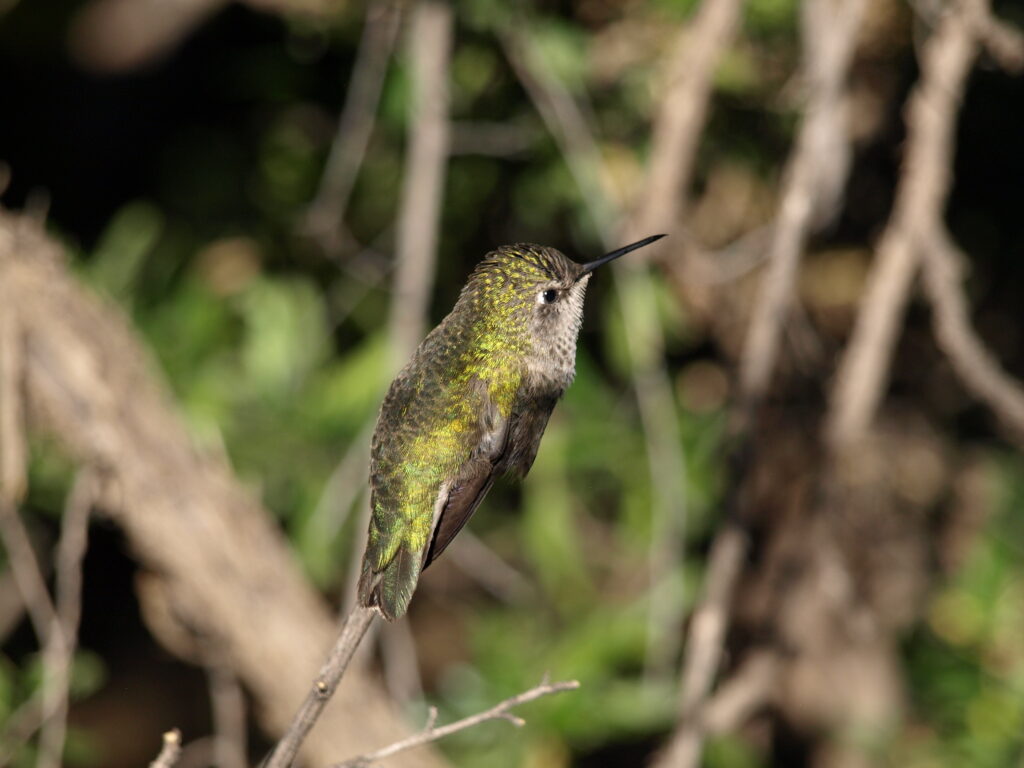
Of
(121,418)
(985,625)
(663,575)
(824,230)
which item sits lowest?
(985,625)

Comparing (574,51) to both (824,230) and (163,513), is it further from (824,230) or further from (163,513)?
(163,513)

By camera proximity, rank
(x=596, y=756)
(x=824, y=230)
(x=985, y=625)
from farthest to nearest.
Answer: (x=596, y=756)
(x=985, y=625)
(x=824, y=230)

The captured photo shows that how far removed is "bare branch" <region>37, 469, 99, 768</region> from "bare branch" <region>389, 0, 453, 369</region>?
2.90 feet

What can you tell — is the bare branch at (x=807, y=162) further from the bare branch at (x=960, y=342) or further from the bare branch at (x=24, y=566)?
the bare branch at (x=24, y=566)

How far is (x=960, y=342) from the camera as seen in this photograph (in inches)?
111

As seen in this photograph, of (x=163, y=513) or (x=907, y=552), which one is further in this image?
(x=907, y=552)

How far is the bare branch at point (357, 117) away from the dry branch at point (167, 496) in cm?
70

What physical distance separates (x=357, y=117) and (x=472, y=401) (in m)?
1.91

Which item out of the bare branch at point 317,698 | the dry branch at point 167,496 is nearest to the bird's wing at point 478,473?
the bare branch at point 317,698

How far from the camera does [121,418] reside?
329 centimetres

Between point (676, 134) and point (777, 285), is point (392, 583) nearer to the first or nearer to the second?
point (777, 285)

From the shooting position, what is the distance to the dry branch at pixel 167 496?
3.27m

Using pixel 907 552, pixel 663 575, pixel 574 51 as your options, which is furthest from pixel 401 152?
pixel 907 552

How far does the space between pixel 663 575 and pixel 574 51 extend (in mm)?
1519
